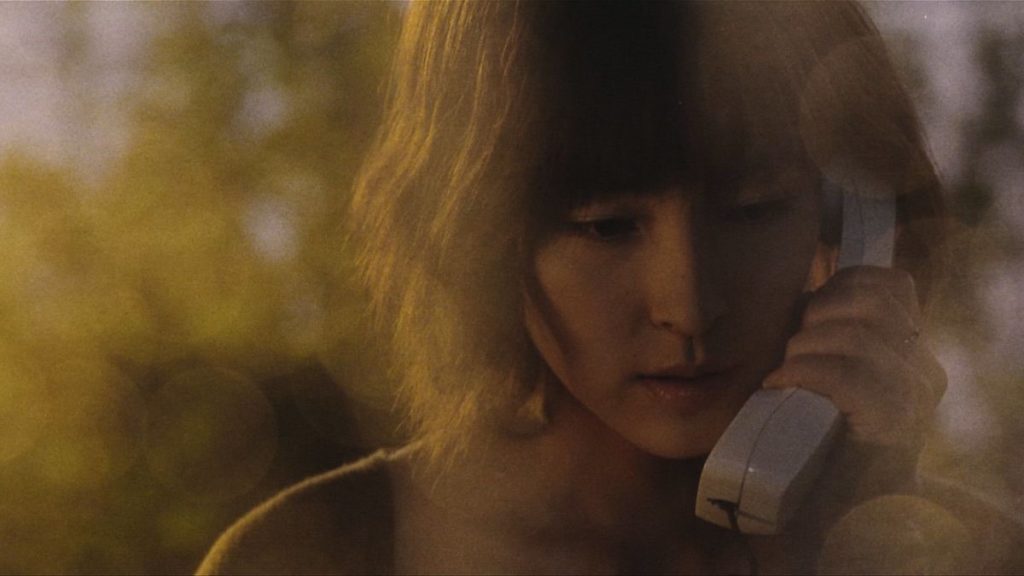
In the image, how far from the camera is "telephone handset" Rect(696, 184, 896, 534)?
4.02ft

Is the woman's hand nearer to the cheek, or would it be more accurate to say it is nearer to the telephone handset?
the telephone handset

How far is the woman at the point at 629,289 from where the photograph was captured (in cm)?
128

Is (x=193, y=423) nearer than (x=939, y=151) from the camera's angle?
No

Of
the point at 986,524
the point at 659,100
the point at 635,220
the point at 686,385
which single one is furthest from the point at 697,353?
the point at 986,524

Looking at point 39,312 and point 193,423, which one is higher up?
point 39,312

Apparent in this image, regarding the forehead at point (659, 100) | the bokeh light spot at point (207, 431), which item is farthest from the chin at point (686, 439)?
the bokeh light spot at point (207, 431)

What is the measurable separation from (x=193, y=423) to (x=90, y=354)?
19 centimetres

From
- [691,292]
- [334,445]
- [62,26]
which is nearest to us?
[691,292]

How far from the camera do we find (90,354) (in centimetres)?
201

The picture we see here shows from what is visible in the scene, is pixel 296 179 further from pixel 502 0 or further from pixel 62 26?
pixel 502 0

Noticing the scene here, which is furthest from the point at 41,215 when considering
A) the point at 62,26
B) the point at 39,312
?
the point at 62,26

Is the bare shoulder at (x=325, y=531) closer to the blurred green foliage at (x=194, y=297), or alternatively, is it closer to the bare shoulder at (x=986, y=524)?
the blurred green foliage at (x=194, y=297)

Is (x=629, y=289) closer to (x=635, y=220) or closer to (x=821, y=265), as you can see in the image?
(x=635, y=220)

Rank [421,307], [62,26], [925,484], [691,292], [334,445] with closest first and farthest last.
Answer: [691,292] < [925,484] < [421,307] < [62,26] < [334,445]
